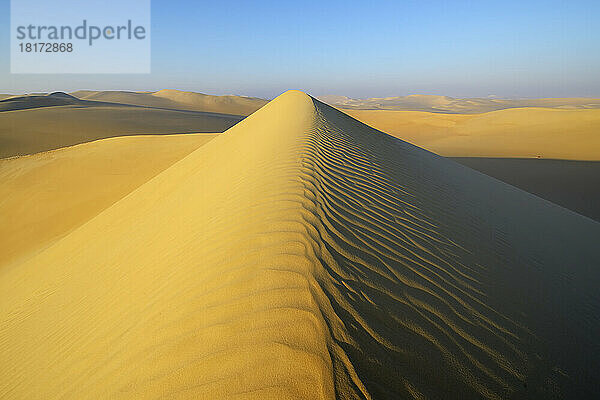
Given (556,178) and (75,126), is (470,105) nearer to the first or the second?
(556,178)

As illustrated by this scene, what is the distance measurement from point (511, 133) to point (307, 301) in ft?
81.6

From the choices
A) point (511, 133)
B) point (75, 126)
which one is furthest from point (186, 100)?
point (511, 133)

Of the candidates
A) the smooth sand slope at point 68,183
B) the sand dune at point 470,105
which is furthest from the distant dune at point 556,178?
the sand dune at point 470,105

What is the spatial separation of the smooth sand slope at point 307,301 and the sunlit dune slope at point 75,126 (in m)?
18.1

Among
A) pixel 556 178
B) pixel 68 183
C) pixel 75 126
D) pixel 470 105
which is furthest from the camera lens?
pixel 470 105

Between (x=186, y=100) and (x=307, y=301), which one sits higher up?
(x=186, y=100)

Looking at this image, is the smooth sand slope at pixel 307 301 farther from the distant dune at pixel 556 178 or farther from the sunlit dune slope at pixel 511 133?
the sunlit dune slope at pixel 511 133

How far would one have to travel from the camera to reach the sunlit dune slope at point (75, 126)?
19191 mm

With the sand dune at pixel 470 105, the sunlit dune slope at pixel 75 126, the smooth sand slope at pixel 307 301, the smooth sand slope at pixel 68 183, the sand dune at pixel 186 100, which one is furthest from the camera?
the sand dune at pixel 470 105

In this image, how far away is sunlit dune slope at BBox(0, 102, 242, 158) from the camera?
19.2 meters

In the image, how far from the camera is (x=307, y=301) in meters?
1.89

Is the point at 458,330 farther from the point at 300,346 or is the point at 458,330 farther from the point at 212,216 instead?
the point at 212,216

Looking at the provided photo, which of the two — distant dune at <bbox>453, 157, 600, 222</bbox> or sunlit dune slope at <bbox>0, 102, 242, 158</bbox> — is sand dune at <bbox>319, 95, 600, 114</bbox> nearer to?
sunlit dune slope at <bbox>0, 102, 242, 158</bbox>

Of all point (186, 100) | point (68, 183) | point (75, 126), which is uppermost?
point (186, 100)
